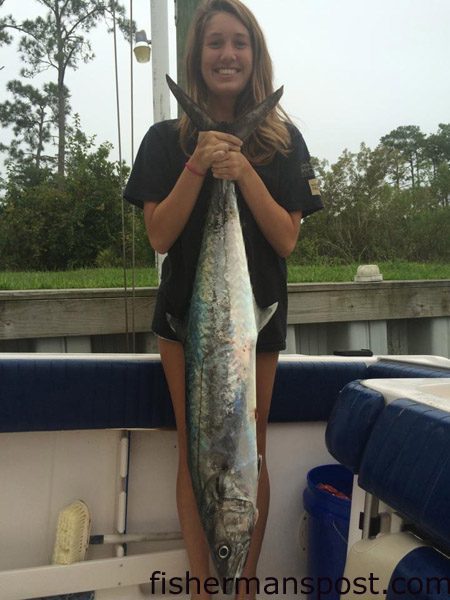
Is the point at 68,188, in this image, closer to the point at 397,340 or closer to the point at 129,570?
the point at 397,340

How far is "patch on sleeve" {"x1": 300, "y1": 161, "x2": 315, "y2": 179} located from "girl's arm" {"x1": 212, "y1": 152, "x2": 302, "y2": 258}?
5.6 inches

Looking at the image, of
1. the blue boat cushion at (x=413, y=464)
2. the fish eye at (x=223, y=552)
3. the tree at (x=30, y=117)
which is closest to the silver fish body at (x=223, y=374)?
the fish eye at (x=223, y=552)

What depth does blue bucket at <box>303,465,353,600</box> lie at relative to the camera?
191 centimetres

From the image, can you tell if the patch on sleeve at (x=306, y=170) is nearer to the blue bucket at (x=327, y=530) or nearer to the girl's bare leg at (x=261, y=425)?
the girl's bare leg at (x=261, y=425)

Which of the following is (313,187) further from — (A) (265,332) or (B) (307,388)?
(B) (307,388)

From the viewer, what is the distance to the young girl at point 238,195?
6.17 feet

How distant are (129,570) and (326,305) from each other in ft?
11.2

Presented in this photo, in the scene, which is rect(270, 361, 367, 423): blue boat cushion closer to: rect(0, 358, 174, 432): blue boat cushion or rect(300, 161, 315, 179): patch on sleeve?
rect(0, 358, 174, 432): blue boat cushion

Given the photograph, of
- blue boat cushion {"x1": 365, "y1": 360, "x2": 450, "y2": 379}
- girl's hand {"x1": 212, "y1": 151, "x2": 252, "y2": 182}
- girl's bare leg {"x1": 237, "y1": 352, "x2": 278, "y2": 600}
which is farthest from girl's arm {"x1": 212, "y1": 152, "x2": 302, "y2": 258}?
blue boat cushion {"x1": 365, "y1": 360, "x2": 450, "y2": 379}

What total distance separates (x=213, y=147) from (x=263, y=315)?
1.83 ft

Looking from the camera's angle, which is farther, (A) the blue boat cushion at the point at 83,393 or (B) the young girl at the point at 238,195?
(A) the blue boat cushion at the point at 83,393

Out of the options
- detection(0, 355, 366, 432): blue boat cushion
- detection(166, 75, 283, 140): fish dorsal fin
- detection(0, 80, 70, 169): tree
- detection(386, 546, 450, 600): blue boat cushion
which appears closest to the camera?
detection(386, 546, 450, 600): blue boat cushion

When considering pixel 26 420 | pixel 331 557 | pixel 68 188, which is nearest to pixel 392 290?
pixel 331 557

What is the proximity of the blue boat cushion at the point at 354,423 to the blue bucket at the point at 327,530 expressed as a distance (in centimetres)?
53
